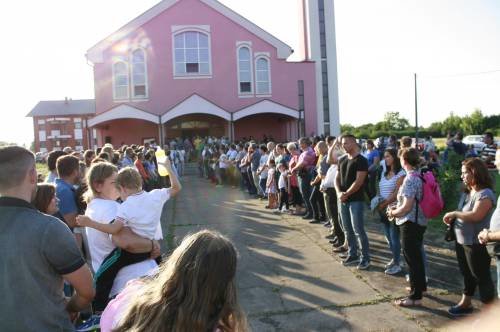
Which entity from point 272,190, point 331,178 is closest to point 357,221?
point 331,178

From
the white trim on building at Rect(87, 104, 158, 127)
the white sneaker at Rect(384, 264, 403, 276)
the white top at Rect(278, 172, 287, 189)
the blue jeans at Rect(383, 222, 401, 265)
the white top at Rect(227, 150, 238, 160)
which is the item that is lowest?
the white sneaker at Rect(384, 264, 403, 276)

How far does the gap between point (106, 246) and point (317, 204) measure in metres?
6.60

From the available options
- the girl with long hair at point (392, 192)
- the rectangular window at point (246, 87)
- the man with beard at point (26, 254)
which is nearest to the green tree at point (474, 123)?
the rectangular window at point (246, 87)

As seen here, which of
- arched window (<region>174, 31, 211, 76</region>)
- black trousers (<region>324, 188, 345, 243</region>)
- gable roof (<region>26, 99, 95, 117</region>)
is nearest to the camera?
black trousers (<region>324, 188, 345, 243</region>)

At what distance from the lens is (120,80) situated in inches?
1171

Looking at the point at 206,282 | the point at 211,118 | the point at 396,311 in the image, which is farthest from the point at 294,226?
the point at 211,118

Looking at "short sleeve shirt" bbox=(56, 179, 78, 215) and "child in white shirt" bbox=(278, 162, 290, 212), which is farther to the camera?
"child in white shirt" bbox=(278, 162, 290, 212)

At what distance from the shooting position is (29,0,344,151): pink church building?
29656mm

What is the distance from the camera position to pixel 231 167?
692 inches

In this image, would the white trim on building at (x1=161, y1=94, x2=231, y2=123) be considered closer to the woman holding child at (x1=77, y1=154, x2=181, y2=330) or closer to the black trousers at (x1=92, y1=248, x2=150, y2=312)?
the woman holding child at (x1=77, y1=154, x2=181, y2=330)

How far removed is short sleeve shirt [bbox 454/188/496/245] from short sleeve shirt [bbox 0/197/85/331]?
387cm

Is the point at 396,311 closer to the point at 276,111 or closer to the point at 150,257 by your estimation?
the point at 150,257

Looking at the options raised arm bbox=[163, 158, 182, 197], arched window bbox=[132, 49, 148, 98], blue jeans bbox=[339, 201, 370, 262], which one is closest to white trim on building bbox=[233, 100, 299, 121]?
arched window bbox=[132, 49, 148, 98]

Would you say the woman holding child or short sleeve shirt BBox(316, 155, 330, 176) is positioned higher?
short sleeve shirt BBox(316, 155, 330, 176)
